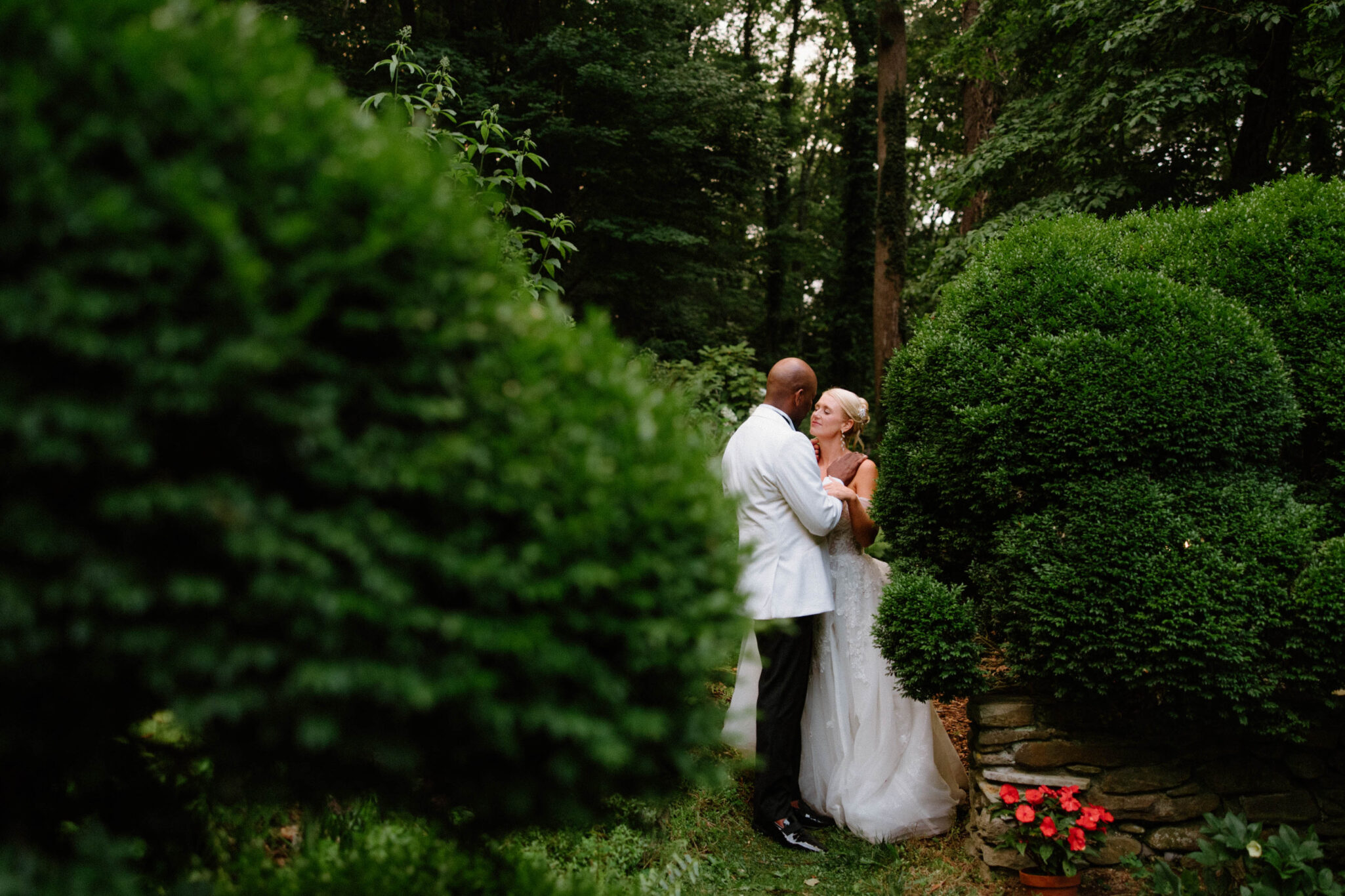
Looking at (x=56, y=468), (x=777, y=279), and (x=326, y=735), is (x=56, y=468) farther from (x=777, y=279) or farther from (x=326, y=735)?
(x=777, y=279)

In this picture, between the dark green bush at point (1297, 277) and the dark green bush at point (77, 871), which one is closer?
the dark green bush at point (77, 871)

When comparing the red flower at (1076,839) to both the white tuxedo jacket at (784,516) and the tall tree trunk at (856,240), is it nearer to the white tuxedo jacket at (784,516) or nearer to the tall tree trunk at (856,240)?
the white tuxedo jacket at (784,516)

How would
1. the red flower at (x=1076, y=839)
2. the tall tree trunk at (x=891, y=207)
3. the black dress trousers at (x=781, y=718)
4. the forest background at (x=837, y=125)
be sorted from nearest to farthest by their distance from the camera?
1. the red flower at (x=1076, y=839)
2. the black dress trousers at (x=781, y=718)
3. the forest background at (x=837, y=125)
4. the tall tree trunk at (x=891, y=207)

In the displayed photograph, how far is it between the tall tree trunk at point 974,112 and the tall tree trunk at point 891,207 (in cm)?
92

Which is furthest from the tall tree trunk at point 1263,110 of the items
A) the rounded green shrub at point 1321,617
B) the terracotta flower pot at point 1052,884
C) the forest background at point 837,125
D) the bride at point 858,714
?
the terracotta flower pot at point 1052,884

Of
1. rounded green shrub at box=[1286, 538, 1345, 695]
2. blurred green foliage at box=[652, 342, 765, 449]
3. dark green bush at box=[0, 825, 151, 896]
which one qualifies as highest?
blurred green foliage at box=[652, 342, 765, 449]

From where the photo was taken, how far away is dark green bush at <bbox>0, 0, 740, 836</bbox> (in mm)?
1074

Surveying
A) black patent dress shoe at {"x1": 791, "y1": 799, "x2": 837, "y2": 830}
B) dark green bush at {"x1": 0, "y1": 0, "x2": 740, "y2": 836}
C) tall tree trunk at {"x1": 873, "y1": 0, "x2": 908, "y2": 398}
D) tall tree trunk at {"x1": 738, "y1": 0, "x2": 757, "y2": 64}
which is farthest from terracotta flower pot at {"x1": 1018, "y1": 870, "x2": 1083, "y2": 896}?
tall tree trunk at {"x1": 738, "y1": 0, "x2": 757, "y2": 64}

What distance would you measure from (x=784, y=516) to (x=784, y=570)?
315 millimetres

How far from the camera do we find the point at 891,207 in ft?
37.8

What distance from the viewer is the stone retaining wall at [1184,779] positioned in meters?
3.42

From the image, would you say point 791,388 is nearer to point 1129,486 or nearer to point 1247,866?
point 1129,486

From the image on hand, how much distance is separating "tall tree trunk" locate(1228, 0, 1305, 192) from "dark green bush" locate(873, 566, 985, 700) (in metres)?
6.40

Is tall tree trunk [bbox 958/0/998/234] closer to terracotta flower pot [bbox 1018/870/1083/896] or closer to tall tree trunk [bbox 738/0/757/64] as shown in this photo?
terracotta flower pot [bbox 1018/870/1083/896]
